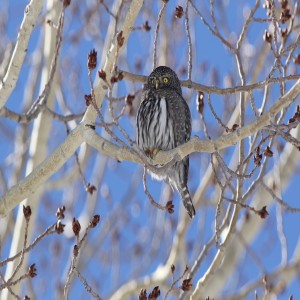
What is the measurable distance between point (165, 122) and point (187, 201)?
718 millimetres

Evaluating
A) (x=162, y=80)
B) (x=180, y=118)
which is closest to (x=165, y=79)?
(x=162, y=80)

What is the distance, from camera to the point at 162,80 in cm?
705

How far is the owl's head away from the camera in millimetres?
7039

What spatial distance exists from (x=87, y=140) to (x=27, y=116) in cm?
85

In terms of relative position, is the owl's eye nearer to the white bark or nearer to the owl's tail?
the owl's tail

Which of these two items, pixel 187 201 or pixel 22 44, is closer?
pixel 22 44

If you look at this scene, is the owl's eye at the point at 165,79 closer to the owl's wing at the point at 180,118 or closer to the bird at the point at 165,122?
the bird at the point at 165,122

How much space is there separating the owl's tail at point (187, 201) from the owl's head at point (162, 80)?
0.91 meters

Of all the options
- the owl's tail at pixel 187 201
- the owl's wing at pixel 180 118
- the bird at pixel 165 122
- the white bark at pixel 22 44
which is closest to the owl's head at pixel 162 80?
the bird at pixel 165 122

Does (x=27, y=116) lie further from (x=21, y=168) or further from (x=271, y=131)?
(x=21, y=168)

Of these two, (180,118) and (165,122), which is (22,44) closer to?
(165,122)

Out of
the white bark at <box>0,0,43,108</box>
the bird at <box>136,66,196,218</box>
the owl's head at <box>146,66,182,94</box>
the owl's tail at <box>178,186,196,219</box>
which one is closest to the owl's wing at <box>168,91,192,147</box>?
the bird at <box>136,66,196,218</box>

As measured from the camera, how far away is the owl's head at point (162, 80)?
7.04m

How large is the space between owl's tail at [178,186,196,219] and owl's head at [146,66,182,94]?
0.91 metres
